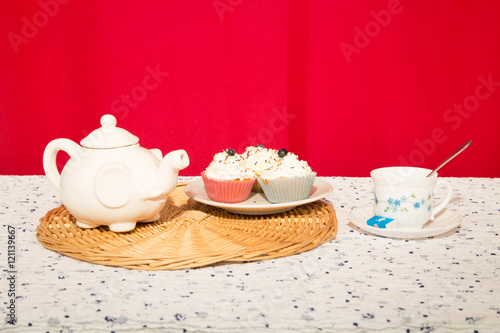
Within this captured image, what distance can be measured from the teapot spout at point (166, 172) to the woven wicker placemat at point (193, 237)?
9 cm

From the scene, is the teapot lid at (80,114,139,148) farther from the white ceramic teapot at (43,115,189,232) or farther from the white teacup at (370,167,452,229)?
the white teacup at (370,167,452,229)

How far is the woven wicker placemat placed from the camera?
786mm

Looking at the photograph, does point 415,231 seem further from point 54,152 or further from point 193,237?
point 54,152

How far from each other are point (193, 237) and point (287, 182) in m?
0.24

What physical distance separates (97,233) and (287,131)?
1439 millimetres

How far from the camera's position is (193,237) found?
0.90m

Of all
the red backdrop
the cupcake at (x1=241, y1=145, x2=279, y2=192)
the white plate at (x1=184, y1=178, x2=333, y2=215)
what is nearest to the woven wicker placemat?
the white plate at (x1=184, y1=178, x2=333, y2=215)

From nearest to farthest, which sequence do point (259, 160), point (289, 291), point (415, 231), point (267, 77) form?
point (289, 291) → point (415, 231) → point (259, 160) → point (267, 77)

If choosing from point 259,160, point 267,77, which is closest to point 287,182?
point 259,160

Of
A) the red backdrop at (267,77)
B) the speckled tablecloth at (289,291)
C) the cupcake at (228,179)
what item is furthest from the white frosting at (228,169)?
the red backdrop at (267,77)

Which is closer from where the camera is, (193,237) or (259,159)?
(193,237)

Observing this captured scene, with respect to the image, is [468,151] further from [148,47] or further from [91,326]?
[91,326]

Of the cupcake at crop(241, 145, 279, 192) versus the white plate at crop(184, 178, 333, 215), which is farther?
the cupcake at crop(241, 145, 279, 192)

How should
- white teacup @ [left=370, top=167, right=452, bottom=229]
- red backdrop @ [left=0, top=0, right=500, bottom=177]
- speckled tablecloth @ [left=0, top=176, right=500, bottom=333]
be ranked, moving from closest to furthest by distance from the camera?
1. speckled tablecloth @ [left=0, top=176, right=500, bottom=333]
2. white teacup @ [left=370, top=167, right=452, bottom=229]
3. red backdrop @ [left=0, top=0, right=500, bottom=177]
